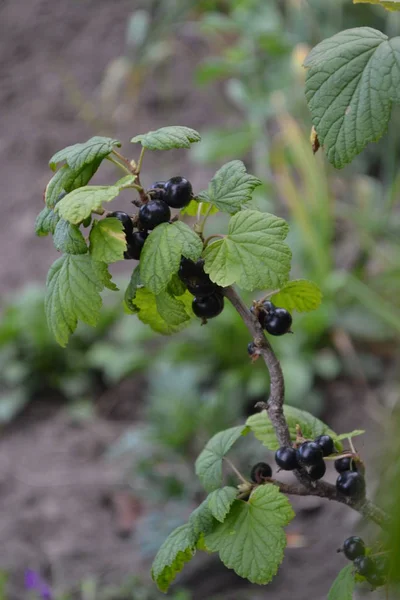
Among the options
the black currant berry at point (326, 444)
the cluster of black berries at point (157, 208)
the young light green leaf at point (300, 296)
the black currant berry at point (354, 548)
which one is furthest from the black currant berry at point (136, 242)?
the black currant berry at point (354, 548)

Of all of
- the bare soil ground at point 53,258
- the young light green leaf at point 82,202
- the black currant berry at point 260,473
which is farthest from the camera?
the bare soil ground at point 53,258

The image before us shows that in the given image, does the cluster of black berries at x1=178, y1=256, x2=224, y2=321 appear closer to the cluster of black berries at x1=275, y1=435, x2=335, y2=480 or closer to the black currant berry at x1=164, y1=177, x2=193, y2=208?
the black currant berry at x1=164, y1=177, x2=193, y2=208

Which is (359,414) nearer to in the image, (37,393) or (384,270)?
(384,270)

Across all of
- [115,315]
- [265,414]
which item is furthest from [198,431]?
[265,414]

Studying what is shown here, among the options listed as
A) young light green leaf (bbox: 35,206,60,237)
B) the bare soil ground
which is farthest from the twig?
the bare soil ground

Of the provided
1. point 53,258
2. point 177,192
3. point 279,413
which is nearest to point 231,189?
point 177,192

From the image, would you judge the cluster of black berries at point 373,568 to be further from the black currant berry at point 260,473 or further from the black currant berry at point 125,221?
the black currant berry at point 125,221
